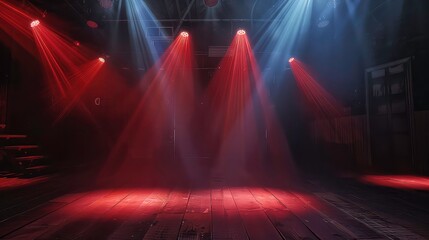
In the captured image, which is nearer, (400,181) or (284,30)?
(400,181)

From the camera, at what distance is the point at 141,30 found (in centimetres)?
933

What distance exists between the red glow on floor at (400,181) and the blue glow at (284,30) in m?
4.52

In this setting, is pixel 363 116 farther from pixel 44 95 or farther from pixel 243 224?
pixel 44 95

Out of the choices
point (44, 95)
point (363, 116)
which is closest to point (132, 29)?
point (44, 95)

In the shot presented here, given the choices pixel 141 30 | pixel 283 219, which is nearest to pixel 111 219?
pixel 283 219

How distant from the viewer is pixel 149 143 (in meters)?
12.9

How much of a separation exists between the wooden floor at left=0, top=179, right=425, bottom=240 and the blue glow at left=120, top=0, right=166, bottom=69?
487cm

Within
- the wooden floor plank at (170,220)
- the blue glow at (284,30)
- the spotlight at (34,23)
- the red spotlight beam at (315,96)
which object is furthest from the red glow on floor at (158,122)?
the wooden floor plank at (170,220)

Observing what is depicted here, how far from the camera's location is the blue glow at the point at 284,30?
848 centimetres

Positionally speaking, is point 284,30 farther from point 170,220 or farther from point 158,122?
point 170,220

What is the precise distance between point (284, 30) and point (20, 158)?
776cm

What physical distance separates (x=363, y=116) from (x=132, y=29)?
7015mm

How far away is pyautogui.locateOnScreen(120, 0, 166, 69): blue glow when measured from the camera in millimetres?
8258

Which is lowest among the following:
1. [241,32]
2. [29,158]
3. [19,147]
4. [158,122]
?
[29,158]
